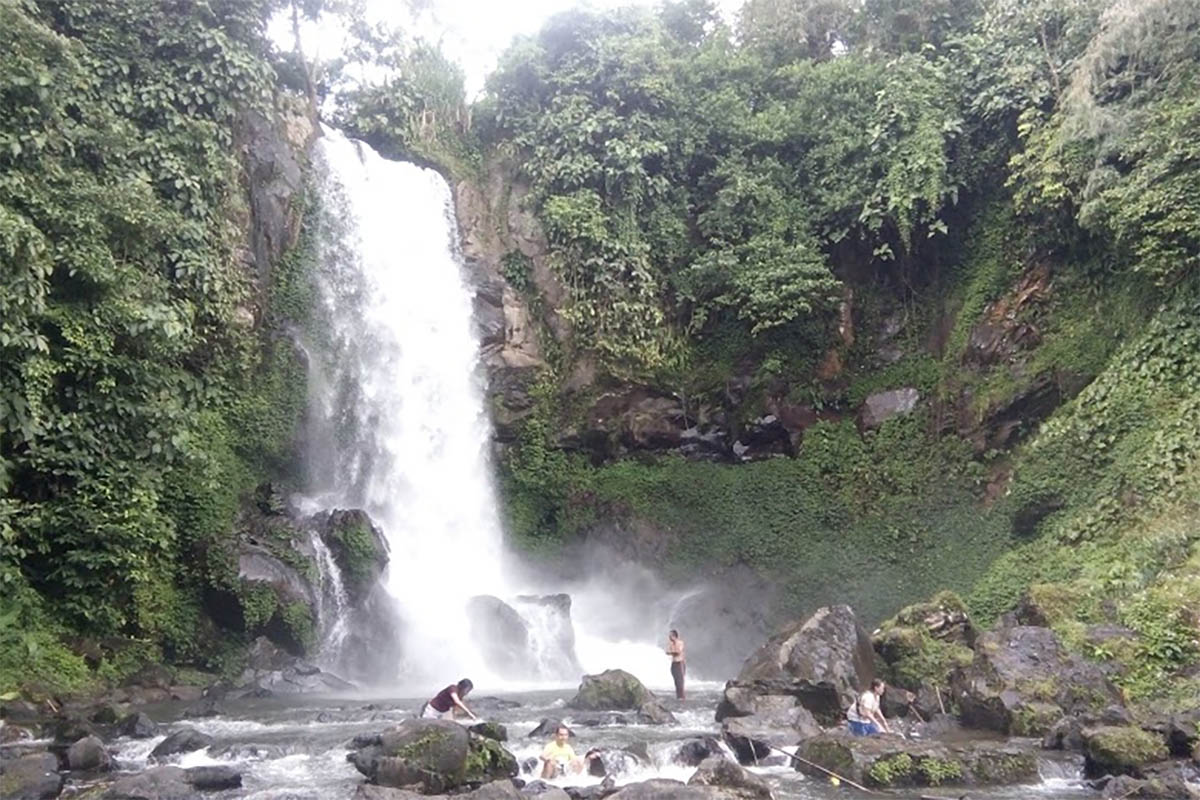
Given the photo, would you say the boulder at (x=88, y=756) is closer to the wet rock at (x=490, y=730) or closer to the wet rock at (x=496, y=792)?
the wet rock at (x=490, y=730)

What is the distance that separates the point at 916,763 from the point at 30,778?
796 centimetres

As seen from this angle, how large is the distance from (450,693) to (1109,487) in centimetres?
1121

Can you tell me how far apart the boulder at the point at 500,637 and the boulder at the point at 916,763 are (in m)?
8.63

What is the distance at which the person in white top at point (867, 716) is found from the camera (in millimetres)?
10922

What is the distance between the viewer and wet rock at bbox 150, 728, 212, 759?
10359 millimetres

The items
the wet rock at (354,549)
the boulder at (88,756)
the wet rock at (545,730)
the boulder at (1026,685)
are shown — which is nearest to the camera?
the boulder at (88,756)

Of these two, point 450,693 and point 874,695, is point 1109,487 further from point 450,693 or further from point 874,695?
point 450,693

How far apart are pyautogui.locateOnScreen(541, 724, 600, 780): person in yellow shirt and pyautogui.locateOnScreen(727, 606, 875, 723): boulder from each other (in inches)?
134

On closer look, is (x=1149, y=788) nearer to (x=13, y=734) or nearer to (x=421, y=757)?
(x=421, y=757)

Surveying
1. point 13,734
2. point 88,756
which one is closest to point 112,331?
point 13,734

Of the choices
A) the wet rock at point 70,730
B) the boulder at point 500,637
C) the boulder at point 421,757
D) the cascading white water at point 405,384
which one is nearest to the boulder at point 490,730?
the boulder at point 421,757

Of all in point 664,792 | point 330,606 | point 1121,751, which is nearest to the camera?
point 664,792

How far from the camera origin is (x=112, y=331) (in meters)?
14.3

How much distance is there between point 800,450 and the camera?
21.9 m
